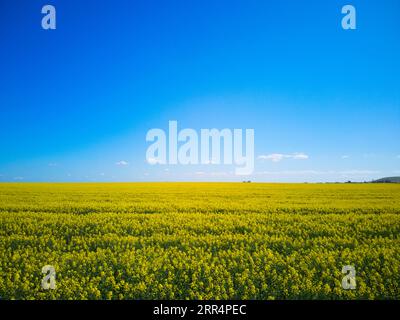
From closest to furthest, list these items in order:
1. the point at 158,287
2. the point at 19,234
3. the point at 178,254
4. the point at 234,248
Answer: the point at 158,287 < the point at 178,254 < the point at 234,248 < the point at 19,234

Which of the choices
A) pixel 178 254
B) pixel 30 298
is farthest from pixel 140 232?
pixel 30 298

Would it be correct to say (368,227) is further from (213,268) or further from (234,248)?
(213,268)

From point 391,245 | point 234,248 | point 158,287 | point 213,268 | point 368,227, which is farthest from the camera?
point 368,227

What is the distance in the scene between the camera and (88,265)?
8.40 meters

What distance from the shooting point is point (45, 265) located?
825cm

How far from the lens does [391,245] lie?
10.3m

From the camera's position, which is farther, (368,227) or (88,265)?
(368,227)

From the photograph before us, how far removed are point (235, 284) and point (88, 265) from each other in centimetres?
A: 378

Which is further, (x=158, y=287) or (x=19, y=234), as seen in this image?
(x=19, y=234)
